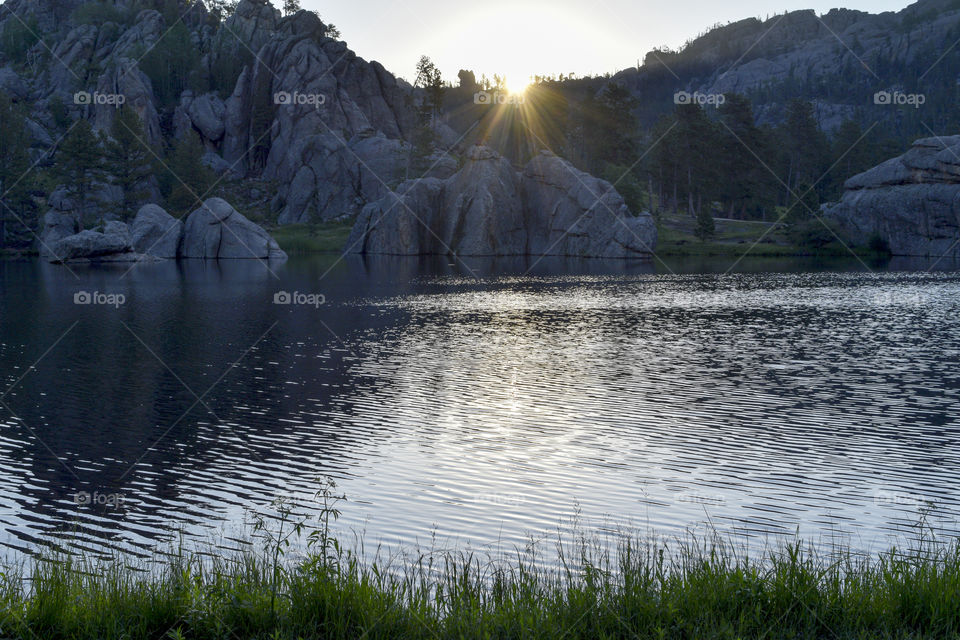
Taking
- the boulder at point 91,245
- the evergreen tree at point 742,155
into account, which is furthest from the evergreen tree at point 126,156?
the evergreen tree at point 742,155

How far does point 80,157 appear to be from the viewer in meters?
122

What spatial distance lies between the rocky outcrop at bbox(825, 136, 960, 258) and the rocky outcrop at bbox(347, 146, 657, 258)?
33813mm

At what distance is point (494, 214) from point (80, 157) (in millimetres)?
63548

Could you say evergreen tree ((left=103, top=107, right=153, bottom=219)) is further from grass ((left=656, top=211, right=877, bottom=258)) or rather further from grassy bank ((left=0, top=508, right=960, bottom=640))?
grassy bank ((left=0, top=508, right=960, bottom=640))

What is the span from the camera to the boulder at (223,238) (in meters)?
117

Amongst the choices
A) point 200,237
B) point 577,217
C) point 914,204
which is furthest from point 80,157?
point 914,204

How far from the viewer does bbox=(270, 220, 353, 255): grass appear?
14212 cm

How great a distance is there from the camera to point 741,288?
→ 6850 centimetres

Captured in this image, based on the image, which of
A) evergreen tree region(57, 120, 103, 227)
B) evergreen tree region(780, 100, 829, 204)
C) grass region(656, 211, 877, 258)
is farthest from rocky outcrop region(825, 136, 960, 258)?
evergreen tree region(57, 120, 103, 227)

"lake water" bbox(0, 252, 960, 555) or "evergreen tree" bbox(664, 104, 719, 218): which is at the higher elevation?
"evergreen tree" bbox(664, 104, 719, 218)

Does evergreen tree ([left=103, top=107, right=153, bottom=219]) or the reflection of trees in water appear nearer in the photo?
the reflection of trees in water

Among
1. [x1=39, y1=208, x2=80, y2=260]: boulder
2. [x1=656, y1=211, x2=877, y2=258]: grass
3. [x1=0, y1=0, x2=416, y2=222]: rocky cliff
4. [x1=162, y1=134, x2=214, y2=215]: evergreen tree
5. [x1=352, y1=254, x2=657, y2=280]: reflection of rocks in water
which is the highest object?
[x1=0, y1=0, x2=416, y2=222]: rocky cliff

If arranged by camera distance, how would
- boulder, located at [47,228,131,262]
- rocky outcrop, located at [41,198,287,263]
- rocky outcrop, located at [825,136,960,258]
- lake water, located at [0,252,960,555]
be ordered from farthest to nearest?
rocky outcrop, located at [41,198,287,263]
rocky outcrop, located at [825,136,960,258]
boulder, located at [47,228,131,262]
lake water, located at [0,252,960,555]

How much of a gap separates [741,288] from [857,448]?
166 ft
